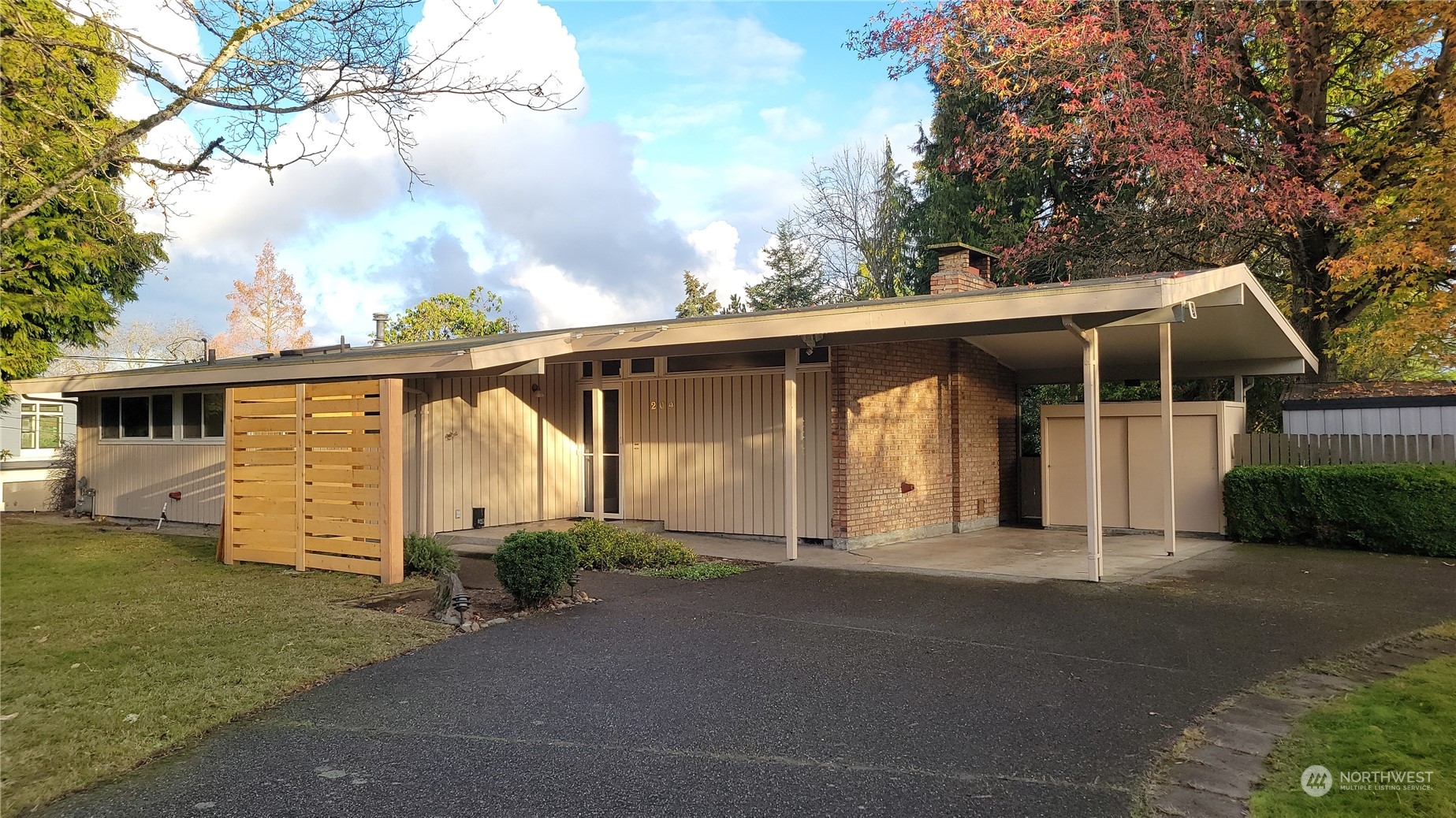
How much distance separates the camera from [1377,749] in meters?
3.99

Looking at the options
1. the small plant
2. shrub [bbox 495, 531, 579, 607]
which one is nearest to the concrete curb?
shrub [bbox 495, 531, 579, 607]

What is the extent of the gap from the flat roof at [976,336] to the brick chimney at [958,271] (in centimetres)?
91

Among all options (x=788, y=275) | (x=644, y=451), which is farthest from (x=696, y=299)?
(x=644, y=451)

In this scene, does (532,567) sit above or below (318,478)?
below

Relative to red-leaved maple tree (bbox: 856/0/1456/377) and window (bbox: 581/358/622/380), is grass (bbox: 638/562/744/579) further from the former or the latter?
red-leaved maple tree (bbox: 856/0/1456/377)

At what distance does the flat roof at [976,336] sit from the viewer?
7719 mm

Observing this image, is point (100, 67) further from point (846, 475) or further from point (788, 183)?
point (788, 183)

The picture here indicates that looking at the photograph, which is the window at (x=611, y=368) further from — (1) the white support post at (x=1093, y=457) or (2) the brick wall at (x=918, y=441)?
(1) the white support post at (x=1093, y=457)

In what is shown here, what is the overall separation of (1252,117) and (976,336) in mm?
11107

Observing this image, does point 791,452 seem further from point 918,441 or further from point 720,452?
point 918,441

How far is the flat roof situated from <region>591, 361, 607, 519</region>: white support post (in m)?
1.34

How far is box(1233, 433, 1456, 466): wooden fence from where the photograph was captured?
10828 millimetres

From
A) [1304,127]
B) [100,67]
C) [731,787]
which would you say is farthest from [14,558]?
[1304,127]

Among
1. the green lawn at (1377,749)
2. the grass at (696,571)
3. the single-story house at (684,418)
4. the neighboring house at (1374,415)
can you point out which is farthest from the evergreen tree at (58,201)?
the neighboring house at (1374,415)
